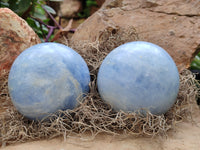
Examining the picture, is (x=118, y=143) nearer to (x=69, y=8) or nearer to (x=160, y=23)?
(x=160, y=23)

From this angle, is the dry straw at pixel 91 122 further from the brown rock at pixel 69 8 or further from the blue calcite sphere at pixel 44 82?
the brown rock at pixel 69 8

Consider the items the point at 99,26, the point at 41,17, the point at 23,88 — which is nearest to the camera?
the point at 23,88

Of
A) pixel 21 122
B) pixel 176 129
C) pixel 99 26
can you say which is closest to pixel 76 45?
pixel 99 26

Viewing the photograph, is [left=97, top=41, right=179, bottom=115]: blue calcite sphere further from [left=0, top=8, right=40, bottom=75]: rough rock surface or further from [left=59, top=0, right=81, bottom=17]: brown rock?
[left=59, top=0, right=81, bottom=17]: brown rock

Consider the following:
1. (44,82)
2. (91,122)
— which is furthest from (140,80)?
(44,82)

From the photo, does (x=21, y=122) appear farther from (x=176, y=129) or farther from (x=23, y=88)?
(x=176, y=129)

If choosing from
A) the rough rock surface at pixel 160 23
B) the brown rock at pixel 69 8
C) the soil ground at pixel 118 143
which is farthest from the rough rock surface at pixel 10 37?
the brown rock at pixel 69 8
